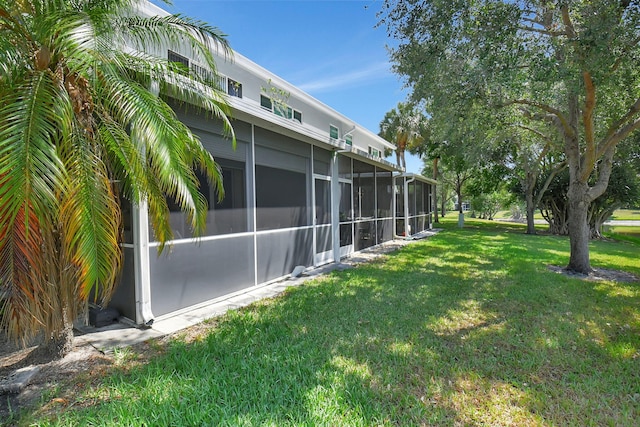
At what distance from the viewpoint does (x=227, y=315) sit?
15.7ft

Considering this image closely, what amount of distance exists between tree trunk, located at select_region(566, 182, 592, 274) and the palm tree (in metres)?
8.79

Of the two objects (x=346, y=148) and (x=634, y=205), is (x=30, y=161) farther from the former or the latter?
(x=634, y=205)

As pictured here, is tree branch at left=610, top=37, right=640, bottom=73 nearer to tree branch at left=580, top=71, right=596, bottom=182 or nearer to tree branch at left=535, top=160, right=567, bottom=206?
tree branch at left=580, top=71, right=596, bottom=182

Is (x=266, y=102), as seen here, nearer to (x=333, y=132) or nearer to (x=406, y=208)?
(x=333, y=132)

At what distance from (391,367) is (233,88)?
7.71 meters

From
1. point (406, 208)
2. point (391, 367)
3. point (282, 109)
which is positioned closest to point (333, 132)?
point (282, 109)

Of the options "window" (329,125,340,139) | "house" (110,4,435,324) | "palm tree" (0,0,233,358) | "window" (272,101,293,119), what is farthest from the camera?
"window" (329,125,340,139)

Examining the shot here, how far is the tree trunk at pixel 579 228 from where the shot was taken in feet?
25.3

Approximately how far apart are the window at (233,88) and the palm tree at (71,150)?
4.80 m

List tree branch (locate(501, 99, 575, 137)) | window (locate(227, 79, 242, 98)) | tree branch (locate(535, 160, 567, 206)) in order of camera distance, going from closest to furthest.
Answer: tree branch (locate(501, 99, 575, 137)) < window (locate(227, 79, 242, 98)) < tree branch (locate(535, 160, 567, 206))

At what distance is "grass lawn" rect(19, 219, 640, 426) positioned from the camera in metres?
2.50

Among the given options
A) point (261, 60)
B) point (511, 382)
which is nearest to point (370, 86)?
point (261, 60)

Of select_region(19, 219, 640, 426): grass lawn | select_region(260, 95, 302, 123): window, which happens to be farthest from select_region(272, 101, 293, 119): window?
select_region(19, 219, 640, 426): grass lawn

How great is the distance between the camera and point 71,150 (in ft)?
8.98
